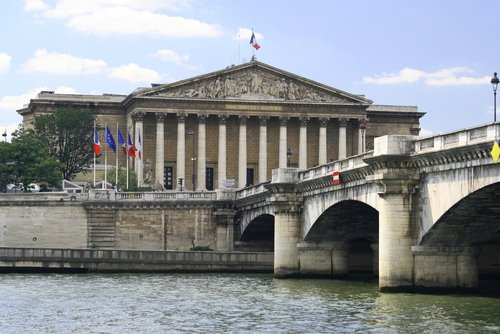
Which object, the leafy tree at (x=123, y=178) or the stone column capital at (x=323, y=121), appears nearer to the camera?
the leafy tree at (x=123, y=178)

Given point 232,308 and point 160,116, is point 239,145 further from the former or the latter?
point 232,308

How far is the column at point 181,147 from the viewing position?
15012 centimetres

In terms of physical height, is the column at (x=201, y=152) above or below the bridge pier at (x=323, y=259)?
above

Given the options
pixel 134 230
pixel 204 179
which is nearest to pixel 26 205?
pixel 134 230

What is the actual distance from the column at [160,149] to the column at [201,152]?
174 inches

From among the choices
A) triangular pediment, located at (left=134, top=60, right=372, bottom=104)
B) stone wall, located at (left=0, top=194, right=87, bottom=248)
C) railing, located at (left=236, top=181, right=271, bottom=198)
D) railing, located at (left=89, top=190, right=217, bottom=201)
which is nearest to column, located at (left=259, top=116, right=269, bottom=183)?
triangular pediment, located at (left=134, top=60, right=372, bottom=104)

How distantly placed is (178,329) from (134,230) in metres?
65.9

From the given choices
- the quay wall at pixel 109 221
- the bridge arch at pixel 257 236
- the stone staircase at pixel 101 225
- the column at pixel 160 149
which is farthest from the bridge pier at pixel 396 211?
the column at pixel 160 149

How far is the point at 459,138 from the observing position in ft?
189

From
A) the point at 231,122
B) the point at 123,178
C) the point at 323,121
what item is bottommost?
the point at 123,178

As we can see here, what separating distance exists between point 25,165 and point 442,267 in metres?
74.9

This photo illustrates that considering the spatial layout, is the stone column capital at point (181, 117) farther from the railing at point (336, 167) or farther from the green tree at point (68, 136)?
the railing at point (336, 167)

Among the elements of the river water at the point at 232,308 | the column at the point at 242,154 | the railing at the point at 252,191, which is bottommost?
the river water at the point at 232,308

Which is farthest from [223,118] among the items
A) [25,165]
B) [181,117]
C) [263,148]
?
[25,165]
